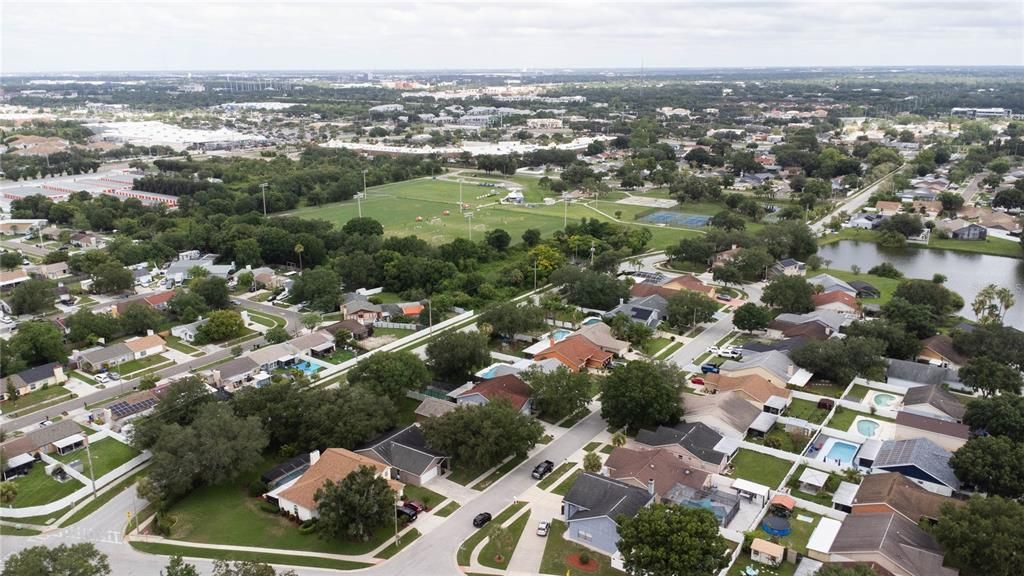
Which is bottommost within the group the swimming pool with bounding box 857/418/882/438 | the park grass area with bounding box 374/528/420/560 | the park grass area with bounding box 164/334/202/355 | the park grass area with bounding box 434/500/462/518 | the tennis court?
the park grass area with bounding box 374/528/420/560

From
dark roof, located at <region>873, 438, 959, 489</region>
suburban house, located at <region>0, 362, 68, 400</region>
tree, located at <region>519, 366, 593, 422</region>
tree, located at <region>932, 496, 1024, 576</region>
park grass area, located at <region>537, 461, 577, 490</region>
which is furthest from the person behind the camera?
suburban house, located at <region>0, 362, 68, 400</region>

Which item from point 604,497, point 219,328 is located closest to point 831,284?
point 604,497

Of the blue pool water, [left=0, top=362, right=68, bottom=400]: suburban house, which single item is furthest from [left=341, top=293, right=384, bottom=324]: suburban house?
the blue pool water

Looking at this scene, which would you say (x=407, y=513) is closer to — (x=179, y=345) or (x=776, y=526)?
(x=776, y=526)

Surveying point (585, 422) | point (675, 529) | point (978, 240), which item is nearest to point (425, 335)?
point (585, 422)

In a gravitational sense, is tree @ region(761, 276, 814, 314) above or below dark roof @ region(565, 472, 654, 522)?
above

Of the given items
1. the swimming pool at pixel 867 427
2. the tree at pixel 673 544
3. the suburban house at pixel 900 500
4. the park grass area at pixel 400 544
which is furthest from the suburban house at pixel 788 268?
the park grass area at pixel 400 544

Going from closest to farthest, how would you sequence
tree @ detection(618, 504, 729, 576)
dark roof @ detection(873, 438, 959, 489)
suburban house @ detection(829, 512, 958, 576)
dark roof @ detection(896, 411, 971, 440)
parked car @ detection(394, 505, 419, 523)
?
1. tree @ detection(618, 504, 729, 576)
2. suburban house @ detection(829, 512, 958, 576)
3. parked car @ detection(394, 505, 419, 523)
4. dark roof @ detection(873, 438, 959, 489)
5. dark roof @ detection(896, 411, 971, 440)

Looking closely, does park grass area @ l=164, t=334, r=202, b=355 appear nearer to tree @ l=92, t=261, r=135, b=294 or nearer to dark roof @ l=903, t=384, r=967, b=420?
tree @ l=92, t=261, r=135, b=294
